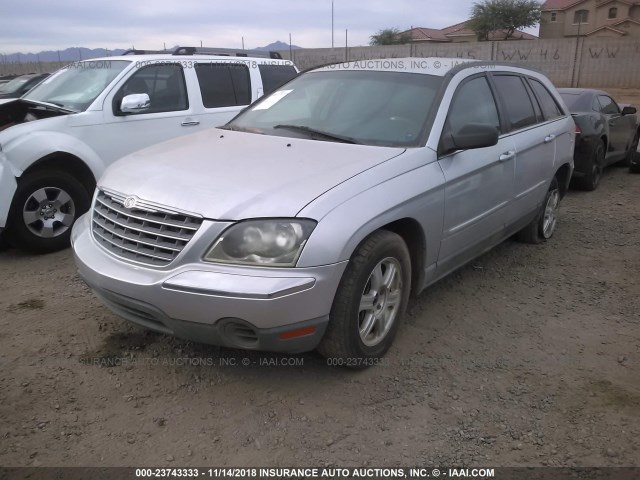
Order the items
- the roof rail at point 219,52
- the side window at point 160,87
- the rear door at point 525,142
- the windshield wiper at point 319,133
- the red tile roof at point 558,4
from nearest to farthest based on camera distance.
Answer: the windshield wiper at point 319,133, the rear door at point 525,142, the side window at point 160,87, the roof rail at point 219,52, the red tile roof at point 558,4

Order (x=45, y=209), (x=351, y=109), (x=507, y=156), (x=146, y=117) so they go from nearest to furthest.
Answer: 1. (x=351, y=109)
2. (x=507, y=156)
3. (x=45, y=209)
4. (x=146, y=117)

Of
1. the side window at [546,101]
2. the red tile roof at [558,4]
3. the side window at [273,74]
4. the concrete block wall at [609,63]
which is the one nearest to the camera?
the side window at [546,101]

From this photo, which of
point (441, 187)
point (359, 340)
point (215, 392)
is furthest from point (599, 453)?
point (215, 392)

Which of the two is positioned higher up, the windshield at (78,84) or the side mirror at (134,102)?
the windshield at (78,84)

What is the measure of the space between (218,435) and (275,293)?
761 mm

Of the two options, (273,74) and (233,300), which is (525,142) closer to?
(233,300)

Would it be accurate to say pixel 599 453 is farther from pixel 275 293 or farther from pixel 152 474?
pixel 152 474

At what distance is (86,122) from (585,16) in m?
63.3

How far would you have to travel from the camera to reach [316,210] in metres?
2.66

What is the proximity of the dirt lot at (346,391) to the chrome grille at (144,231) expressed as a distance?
75 centimetres

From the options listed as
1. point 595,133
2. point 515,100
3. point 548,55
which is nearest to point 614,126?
point 595,133

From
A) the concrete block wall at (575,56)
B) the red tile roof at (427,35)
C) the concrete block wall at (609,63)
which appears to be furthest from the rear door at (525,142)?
the red tile roof at (427,35)

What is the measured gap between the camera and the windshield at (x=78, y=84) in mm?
5578

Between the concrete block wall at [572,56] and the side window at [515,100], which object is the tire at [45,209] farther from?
the concrete block wall at [572,56]
